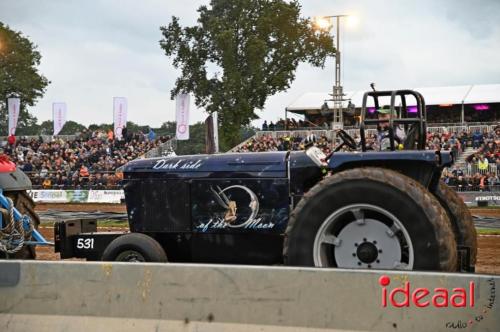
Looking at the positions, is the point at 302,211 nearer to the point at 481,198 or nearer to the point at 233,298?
the point at 233,298

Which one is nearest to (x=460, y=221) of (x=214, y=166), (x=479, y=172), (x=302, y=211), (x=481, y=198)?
(x=302, y=211)

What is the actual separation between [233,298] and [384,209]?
1.36 m

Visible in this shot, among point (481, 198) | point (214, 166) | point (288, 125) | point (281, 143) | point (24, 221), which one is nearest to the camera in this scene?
point (214, 166)

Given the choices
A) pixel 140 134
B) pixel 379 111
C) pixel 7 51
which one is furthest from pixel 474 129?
pixel 7 51

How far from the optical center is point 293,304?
347 cm

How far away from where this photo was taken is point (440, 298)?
3.25 m

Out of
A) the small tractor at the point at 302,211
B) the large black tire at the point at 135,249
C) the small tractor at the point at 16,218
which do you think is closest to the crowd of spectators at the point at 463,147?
the small tractor at the point at 16,218

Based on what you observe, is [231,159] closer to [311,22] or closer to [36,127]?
[311,22]

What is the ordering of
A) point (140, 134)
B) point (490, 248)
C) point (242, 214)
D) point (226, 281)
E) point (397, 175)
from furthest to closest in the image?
1. point (140, 134)
2. point (490, 248)
3. point (242, 214)
4. point (397, 175)
5. point (226, 281)

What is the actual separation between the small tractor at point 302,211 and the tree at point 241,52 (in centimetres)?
3772

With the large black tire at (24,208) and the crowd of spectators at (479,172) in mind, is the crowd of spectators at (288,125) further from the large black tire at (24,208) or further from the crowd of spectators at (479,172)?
the large black tire at (24,208)

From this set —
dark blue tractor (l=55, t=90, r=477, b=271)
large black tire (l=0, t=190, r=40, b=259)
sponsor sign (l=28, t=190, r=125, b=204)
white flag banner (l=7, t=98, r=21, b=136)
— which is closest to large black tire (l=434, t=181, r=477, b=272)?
dark blue tractor (l=55, t=90, r=477, b=271)

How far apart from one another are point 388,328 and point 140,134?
3501 centimetres

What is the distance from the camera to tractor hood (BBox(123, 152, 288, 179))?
539cm
